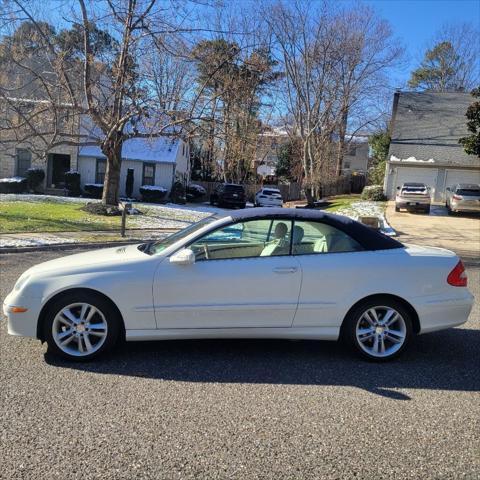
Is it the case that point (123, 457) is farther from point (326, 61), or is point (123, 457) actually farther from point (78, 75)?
point (326, 61)

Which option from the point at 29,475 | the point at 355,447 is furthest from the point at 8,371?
the point at 355,447

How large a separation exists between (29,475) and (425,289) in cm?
372

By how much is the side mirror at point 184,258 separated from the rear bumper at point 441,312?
2.20 metres

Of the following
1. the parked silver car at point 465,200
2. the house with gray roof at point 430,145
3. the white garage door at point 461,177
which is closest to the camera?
the parked silver car at point 465,200

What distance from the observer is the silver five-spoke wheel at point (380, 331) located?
4.98 meters

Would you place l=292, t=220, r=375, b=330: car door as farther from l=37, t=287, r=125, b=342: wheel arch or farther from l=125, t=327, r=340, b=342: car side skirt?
l=37, t=287, r=125, b=342: wheel arch

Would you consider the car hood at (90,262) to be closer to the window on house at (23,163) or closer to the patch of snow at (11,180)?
the patch of snow at (11,180)

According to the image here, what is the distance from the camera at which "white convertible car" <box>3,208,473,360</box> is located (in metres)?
4.71

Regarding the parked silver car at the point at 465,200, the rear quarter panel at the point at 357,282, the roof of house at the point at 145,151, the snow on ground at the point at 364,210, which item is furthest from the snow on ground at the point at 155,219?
the roof of house at the point at 145,151

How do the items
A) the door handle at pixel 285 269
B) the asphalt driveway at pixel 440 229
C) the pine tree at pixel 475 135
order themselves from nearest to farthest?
the door handle at pixel 285 269 < the asphalt driveway at pixel 440 229 < the pine tree at pixel 475 135

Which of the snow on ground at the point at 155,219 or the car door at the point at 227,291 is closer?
the car door at the point at 227,291

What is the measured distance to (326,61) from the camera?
107 ft

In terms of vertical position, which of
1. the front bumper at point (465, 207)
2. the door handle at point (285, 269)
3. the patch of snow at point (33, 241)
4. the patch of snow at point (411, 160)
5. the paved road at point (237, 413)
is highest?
the patch of snow at point (411, 160)

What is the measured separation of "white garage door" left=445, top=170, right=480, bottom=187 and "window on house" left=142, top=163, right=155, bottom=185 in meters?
19.2
